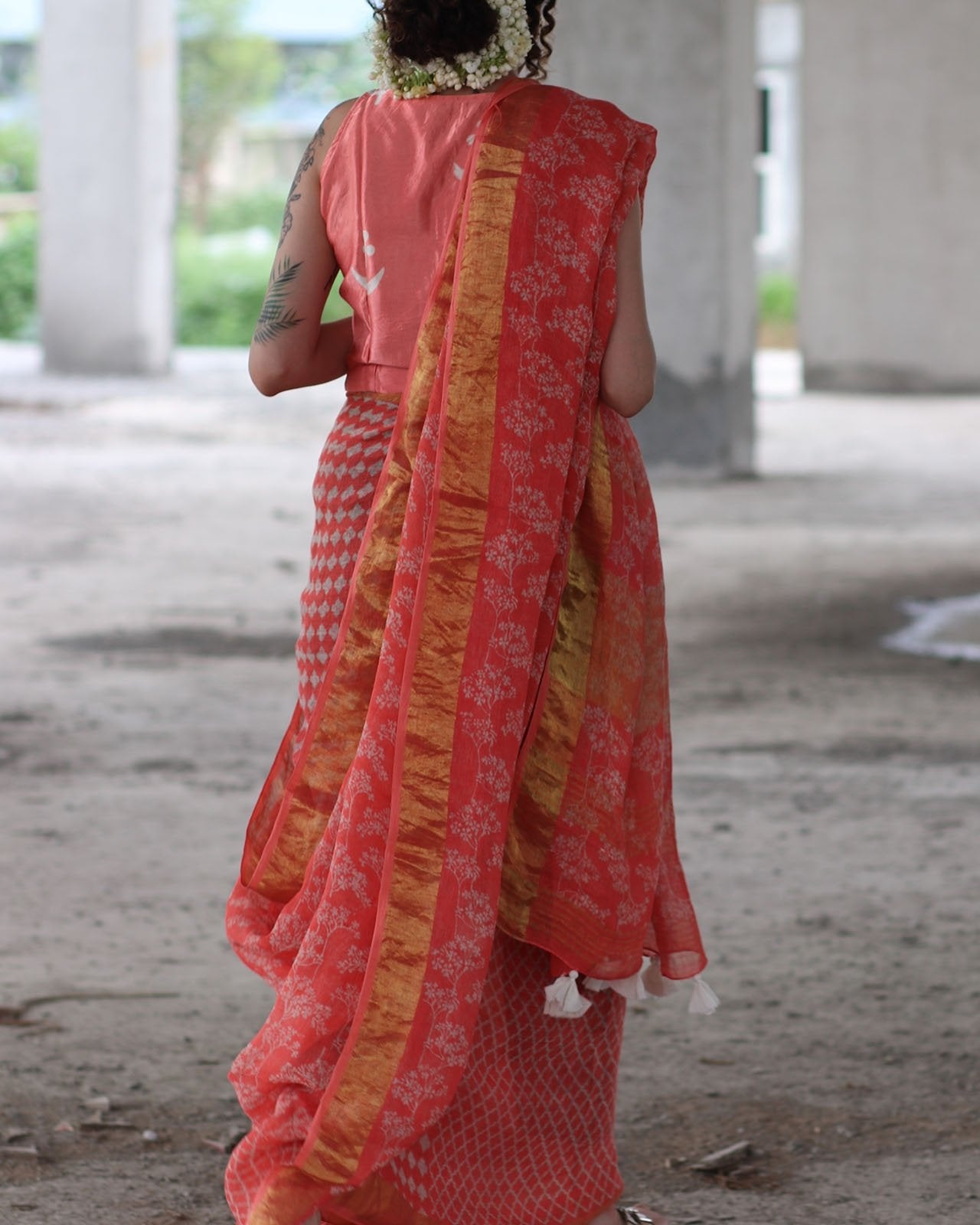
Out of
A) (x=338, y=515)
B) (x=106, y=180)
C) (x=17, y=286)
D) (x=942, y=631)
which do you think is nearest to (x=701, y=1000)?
(x=338, y=515)

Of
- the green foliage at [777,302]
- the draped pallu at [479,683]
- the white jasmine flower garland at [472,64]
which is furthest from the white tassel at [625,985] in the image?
the green foliage at [777,302]

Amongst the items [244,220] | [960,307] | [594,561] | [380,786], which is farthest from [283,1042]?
[244,220]

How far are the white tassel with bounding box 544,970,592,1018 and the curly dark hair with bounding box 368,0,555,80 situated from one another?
4.11 ft

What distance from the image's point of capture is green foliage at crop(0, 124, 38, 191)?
3372cm

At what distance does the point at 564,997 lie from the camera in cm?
254

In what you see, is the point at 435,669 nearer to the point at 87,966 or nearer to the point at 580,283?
the point at 580,283

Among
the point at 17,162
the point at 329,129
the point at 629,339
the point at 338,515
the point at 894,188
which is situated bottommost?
the point at 338,515

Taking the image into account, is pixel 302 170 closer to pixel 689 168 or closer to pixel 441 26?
pixel 441 26

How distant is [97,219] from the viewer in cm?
1952

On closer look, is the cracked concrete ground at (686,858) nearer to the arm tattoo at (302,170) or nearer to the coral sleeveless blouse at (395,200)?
the coral sleeveless blouse at (395,200)

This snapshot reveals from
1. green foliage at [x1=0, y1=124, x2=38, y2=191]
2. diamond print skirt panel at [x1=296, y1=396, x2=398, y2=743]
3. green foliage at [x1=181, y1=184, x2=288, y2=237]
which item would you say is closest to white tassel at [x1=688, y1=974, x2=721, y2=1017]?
diamond print skirt panel at [x1=296, y1=396, x2=398, y2=743]

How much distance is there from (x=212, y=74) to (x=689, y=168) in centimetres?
2530

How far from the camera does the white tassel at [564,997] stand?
8.34 feet

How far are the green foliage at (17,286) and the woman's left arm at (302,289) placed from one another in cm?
2618
